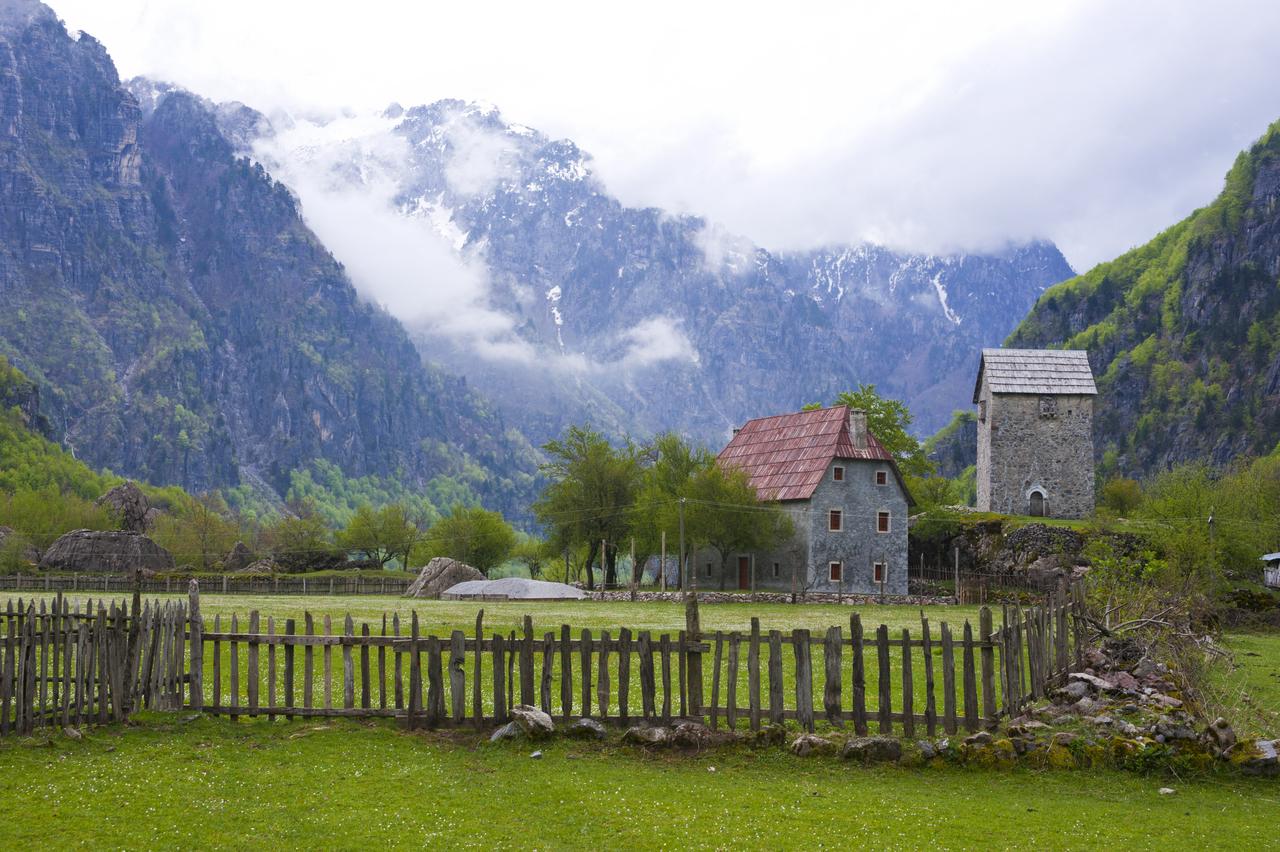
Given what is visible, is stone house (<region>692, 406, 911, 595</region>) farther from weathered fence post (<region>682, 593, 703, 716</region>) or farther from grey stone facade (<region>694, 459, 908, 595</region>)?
weathered fence post (<region>682, 593, 703, 716</region>)

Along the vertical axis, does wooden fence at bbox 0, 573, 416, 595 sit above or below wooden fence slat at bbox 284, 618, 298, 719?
below

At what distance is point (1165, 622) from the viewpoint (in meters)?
23.5

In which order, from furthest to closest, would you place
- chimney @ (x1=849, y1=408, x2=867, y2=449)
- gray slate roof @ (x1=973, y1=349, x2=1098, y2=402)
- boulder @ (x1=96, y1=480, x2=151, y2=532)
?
1. boulder @ (x1=96, y1=480, x2=151, y2=532)
2. gray slate roof @ (x1=973, y1=349, x2=1098, y2=402)
3. chimney @ (x1=849, y1=408, x2=867, y2=449)

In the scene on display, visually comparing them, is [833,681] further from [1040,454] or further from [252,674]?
[1040,454]

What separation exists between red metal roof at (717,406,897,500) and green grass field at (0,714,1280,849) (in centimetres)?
6325

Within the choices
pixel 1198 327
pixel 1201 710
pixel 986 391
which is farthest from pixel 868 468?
pixel 1198 327

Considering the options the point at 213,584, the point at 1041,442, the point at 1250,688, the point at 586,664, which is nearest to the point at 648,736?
the point at 586,664

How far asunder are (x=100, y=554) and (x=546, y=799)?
9385 centimetres

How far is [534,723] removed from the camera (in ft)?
58.4

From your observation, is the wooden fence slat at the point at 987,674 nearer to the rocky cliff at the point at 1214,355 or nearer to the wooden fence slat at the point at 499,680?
the wooden fence slat at the point at 499,680

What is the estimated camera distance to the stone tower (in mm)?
91875

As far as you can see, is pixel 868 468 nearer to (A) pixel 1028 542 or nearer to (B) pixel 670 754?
(A) pixel 1028 542

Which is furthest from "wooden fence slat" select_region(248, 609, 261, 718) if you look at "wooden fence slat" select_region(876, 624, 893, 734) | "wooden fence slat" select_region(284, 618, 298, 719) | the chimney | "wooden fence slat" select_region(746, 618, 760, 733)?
the chimney

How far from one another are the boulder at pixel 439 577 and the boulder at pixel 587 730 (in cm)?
6332
